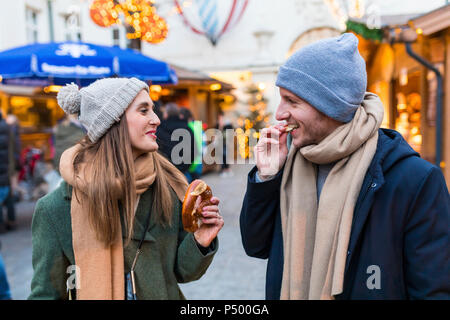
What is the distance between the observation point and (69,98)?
5.39 feet

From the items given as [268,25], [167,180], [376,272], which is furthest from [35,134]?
[376,272]

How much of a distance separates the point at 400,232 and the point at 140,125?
41.3 inches

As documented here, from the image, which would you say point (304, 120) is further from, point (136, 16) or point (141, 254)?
point (136, 16)

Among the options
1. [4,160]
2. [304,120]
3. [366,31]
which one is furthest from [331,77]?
[4,160]

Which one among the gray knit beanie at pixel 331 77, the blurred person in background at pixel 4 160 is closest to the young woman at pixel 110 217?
the gray knit beanie at pixel 331 77

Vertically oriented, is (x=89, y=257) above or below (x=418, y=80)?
below

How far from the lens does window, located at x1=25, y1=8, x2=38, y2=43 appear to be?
1509 cm

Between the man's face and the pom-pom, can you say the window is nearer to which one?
the pom-pom

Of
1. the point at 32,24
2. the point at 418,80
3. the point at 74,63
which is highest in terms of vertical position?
the point at 32,24

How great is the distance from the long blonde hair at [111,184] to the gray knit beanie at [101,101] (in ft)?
0.14

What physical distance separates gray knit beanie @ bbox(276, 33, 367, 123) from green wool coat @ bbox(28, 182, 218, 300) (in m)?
0.77

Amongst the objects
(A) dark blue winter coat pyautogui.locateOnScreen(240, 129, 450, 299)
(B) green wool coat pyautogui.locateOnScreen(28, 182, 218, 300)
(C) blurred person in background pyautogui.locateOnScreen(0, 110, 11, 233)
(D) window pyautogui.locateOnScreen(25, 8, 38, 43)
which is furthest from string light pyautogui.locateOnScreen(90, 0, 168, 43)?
(D) window pyautogui.locateOnScreen(25, 8, 38, 43)

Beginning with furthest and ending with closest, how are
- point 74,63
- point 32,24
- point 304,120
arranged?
point 32,24 < point 74,63 < point 304,120
